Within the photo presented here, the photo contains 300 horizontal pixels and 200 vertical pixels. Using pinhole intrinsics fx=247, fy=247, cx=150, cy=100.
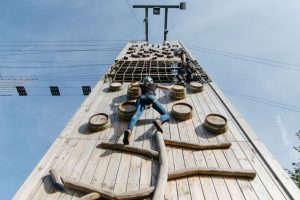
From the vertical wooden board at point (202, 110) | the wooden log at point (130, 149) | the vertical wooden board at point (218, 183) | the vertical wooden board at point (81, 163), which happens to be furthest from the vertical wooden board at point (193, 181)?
the vertical wooden board at point (81, 163)

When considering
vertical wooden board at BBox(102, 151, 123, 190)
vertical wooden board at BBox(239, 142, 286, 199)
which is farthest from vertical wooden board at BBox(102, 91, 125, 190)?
vertical wooden board at BBox(239, 142, 286, 199)

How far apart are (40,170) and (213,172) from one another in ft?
11.1

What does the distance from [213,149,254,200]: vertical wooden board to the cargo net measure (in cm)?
497

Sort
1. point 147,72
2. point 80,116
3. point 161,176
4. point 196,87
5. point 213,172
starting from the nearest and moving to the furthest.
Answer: point 161,176 → point 213,172 → point 80,116 → point 196,87 → point 147,72

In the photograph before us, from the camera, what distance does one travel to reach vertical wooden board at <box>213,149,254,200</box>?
4.09 metres

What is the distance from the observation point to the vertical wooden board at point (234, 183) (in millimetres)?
4086

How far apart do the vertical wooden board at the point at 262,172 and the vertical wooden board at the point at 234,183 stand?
308mm

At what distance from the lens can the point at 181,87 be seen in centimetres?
832

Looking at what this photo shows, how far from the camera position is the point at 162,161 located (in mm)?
4695

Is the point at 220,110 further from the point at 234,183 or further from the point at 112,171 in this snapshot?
the point at 112,171

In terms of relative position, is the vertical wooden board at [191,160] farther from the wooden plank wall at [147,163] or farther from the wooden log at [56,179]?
the wooden log at [56,179]

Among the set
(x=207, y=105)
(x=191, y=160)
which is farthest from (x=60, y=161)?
(x=207, y=105)

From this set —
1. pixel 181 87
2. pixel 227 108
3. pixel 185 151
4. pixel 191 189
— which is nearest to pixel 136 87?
pixel 181 87

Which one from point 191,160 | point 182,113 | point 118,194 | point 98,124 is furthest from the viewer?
point 182,113
